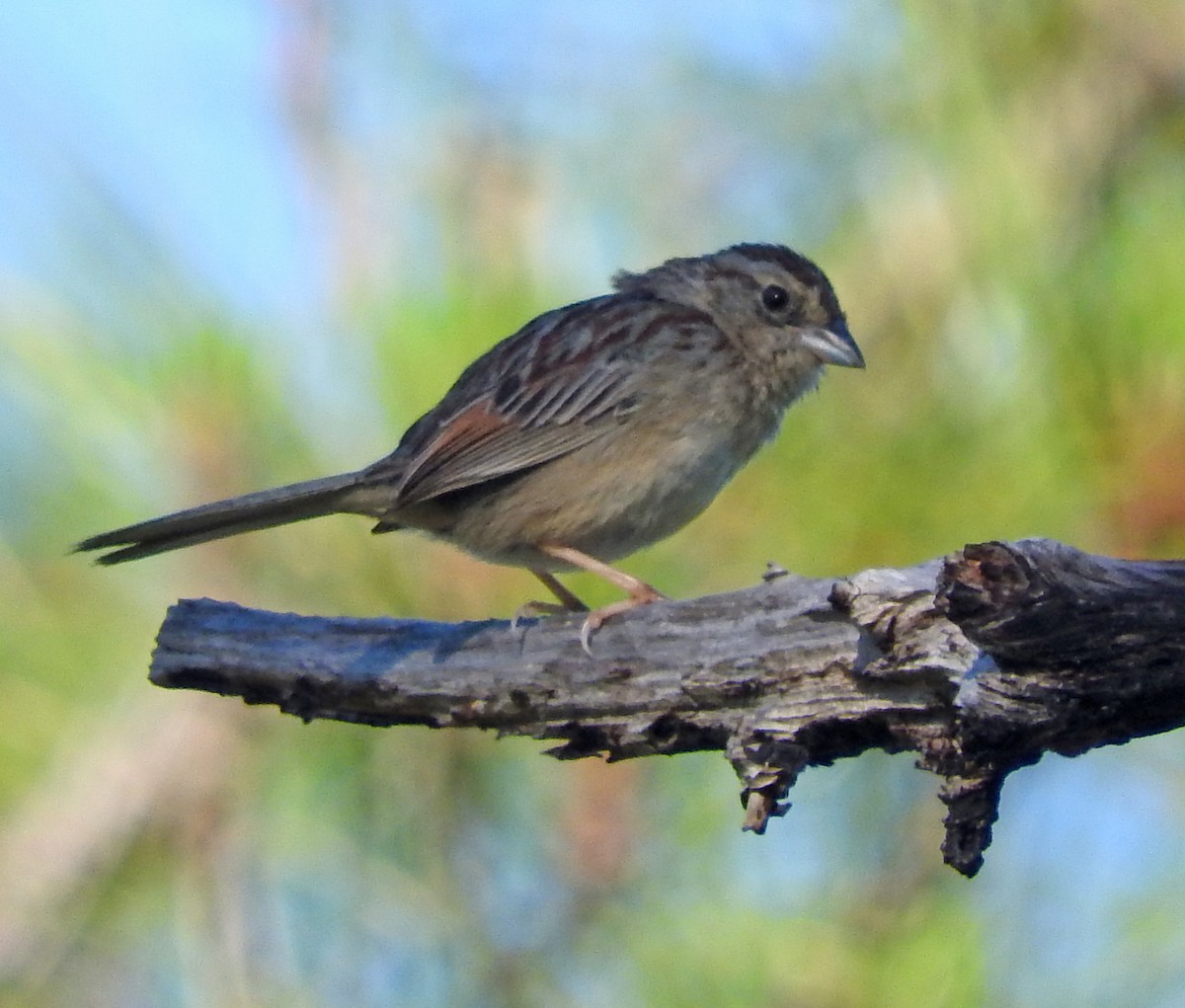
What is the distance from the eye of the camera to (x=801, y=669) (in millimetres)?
3523

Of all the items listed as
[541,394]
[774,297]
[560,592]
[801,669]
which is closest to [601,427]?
[541,394]

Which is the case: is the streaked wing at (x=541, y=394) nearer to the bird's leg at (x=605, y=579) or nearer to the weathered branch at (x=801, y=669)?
the bird's leg at (x=605, y=579)

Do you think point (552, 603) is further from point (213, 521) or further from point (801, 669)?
point (801, 669)

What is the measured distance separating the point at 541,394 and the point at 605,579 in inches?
28.2

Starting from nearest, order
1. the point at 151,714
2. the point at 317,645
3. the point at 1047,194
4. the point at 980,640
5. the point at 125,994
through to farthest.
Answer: the point at 980,640
the point at 317,645
the point at 1047,194
the point at 151,714
the point at 125,994

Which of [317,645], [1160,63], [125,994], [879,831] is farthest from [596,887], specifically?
[1160,63]

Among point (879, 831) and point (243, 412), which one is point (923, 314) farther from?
point (243, 412)

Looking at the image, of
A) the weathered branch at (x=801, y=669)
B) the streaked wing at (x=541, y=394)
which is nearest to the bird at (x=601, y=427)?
the streaked wing at (x=541, y=394)

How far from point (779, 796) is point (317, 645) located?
1.23 m

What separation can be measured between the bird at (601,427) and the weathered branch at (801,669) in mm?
629

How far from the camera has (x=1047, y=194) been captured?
4.39m

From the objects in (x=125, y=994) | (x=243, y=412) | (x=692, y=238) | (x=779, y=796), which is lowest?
(x=125, y=994)

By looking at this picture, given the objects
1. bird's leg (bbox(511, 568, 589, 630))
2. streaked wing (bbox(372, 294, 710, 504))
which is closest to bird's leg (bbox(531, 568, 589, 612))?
bird's leg (bbox(511, 568, 589, 630))

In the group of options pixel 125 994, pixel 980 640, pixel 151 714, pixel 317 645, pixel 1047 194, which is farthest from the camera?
pixel 125 994
